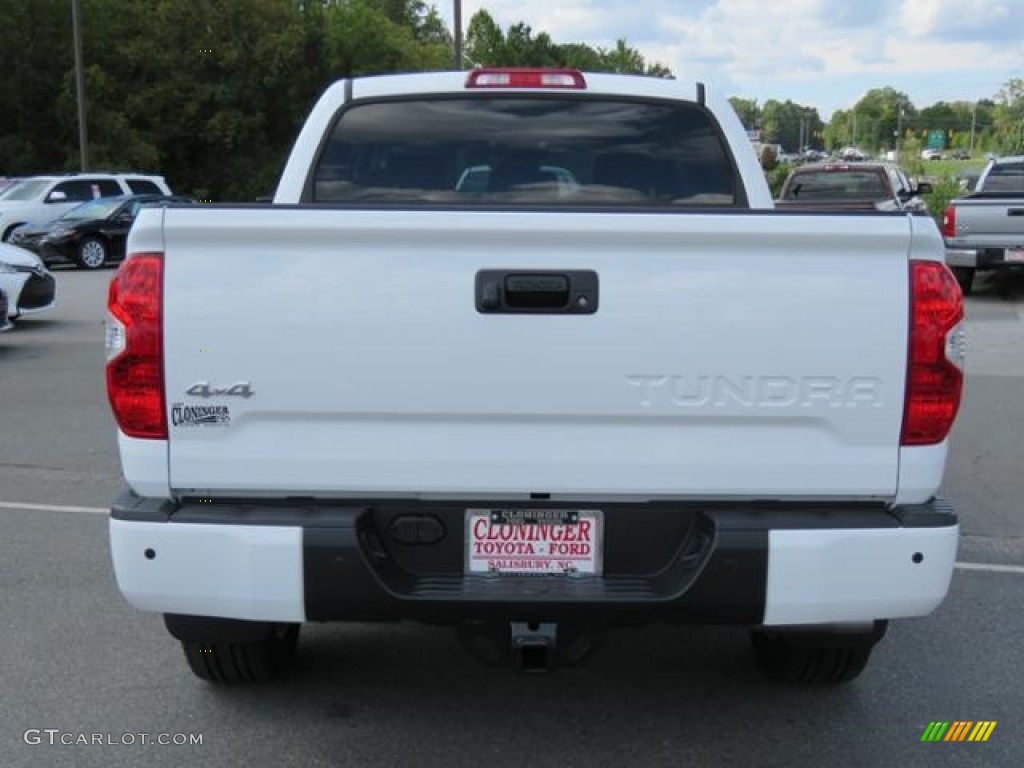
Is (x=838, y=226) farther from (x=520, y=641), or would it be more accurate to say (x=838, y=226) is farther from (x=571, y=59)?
(x=571, y=59)

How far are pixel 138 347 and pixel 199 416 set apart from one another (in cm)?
24

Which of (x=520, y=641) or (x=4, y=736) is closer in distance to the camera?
(x=520, y=641)

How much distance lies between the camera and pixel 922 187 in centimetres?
2217

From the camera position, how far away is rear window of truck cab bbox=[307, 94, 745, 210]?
4.70 metres

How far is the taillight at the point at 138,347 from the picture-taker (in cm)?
312

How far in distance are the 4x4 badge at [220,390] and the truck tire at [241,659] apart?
1041 mm

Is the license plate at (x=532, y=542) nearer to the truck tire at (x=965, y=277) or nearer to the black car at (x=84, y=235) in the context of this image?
the truck tire at (x=965, y=277)

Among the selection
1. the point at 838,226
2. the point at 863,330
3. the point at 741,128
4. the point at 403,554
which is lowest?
the point at 403,554

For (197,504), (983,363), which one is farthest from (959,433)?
(197,504)

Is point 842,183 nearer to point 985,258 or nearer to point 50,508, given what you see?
point 985,258

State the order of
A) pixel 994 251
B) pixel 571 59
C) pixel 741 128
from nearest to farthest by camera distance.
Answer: pixel 741 128 → pixel 994 251 → pixel 571 59

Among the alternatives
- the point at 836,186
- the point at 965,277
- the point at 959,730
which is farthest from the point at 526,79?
the point at 836,186

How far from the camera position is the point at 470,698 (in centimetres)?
414

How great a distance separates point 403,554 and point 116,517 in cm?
77
